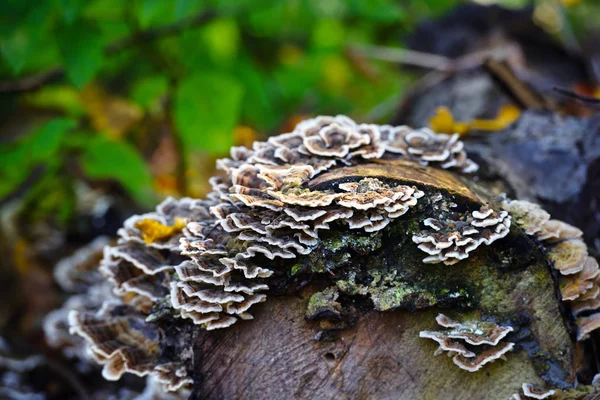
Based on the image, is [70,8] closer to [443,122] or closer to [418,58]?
[443,122]

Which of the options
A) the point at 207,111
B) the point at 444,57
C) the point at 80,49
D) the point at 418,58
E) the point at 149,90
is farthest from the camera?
the point at 444,57

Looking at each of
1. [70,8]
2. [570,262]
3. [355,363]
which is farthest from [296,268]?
[70,8]

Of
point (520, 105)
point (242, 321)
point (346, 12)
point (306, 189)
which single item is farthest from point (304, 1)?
point (242, 321)

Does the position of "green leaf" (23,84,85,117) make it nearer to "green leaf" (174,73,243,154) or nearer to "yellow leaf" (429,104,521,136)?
"green leaf" (174,73,243,154)

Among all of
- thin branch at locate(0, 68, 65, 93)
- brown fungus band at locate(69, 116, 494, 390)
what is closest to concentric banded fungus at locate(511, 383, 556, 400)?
brown fungus band at locate(69, 116, 494, 390)

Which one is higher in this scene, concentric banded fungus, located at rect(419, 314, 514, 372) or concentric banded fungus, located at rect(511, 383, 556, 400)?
concentric banded fungus, located at rect(419, 314, 514, 372)

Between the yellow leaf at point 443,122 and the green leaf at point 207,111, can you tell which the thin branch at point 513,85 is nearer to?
the yellow leaf at point 443,122

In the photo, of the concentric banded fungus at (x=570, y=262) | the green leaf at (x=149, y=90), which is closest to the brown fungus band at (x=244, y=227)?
the concentric banded fungus at (x=570, y=262)
